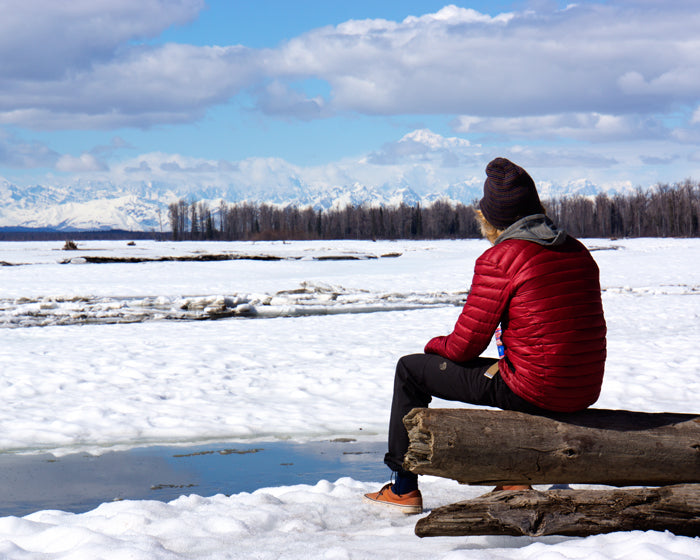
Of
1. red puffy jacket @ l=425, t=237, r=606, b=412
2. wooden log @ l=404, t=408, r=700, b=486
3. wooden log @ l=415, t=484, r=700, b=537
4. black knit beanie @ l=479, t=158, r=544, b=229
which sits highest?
black knit beanie @ l=479, t=158, r=544, b=229

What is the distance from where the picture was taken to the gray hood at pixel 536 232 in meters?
3.36

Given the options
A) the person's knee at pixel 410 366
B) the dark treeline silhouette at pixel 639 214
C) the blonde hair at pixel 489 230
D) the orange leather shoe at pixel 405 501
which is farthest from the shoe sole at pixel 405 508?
the dark treeline silhouette at pixel 639 214

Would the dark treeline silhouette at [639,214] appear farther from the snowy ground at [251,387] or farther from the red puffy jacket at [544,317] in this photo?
the red puffy jacket at [544,317]

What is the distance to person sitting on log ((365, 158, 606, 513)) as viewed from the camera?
11.0 ft

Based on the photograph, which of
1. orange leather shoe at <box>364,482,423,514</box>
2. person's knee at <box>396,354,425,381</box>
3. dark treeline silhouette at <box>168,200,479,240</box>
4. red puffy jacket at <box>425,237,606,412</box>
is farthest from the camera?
dark treeline silhouette at <box>168,200,479,240</box>

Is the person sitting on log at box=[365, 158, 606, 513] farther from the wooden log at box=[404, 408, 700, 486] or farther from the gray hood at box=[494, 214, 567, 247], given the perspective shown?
the wooden log at box=[404, 408, 700, 486]

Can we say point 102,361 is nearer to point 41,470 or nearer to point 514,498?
point 41,470

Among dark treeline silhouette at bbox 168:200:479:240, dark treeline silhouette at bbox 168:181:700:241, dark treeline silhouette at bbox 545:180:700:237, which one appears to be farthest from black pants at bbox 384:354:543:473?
dark treeline silhouette at bbox 168:200:479:240

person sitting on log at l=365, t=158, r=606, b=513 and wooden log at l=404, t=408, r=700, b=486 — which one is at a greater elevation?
person sitting on log at l=365, t=158, r=606, b=513

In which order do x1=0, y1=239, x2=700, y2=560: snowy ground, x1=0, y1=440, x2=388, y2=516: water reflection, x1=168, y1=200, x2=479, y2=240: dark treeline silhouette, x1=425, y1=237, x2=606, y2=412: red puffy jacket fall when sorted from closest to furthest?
1. x1=425, y1=237, x2=606, y2=412: red puffy jacket
2. x1=0, y1=239, x2=700, y2=560: snowy ground
3. x1=0, y1=440, x2=388, y2=516: water reflection
4. x1=168, y1=200, x2=479, y2=240: dark treeline silhouette

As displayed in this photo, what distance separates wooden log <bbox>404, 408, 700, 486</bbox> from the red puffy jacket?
0.14 meters

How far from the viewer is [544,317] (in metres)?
A: 3.34

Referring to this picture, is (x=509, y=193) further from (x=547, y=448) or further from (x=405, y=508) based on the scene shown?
(x=405, y=508)

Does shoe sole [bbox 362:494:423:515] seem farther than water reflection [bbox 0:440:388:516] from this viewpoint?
No
